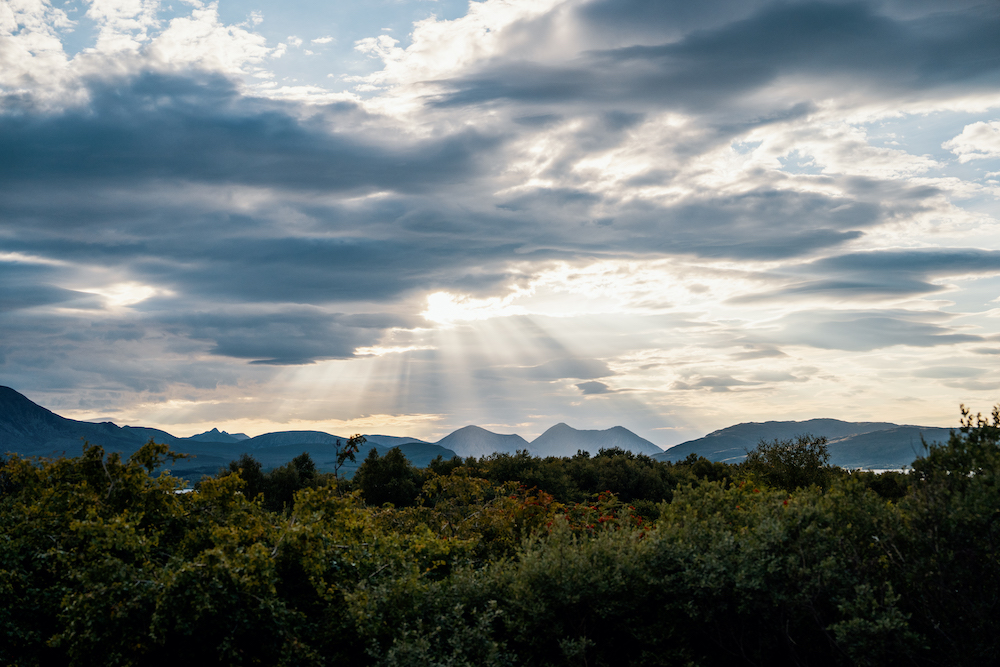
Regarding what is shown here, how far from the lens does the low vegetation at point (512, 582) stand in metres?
6.41

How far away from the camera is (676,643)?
289 inches

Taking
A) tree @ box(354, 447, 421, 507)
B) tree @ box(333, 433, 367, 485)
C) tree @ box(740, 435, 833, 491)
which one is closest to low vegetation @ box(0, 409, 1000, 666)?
tree @ box(333, 433, 367, 485)

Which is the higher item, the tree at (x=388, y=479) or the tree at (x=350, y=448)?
the tree at (x=350, y=448)

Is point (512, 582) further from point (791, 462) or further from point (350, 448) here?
point (791, 462)

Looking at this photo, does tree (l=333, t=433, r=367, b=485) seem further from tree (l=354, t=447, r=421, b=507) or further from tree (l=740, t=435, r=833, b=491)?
tree (l=740, t=435, r=833, b=491)

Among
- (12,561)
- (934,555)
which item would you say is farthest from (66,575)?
(934,555)

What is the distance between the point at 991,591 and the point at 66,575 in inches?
396

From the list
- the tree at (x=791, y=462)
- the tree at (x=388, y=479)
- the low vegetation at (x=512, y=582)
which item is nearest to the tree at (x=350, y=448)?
the tree at (x=388, y=479)

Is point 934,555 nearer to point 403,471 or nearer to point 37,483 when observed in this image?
point 37,483

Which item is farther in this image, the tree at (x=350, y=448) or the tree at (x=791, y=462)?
the tree at (x=791, y=462)

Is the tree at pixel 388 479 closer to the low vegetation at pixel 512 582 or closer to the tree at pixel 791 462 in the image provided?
the tree at pixel 791 462

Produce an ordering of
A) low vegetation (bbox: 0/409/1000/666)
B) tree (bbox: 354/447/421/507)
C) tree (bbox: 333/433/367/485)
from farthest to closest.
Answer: tree (bbox: 354/447/421/507) → tree (bbox: 333/433/367/485) → low vegetation (bbox: 0/409/1000/666)

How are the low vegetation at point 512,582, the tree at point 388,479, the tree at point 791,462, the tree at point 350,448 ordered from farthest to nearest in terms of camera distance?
the tree at point 388,479 → the tree at point 791,462 → the tree at point 350,448 → the low vegetation at point 512,582

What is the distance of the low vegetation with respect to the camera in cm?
641
